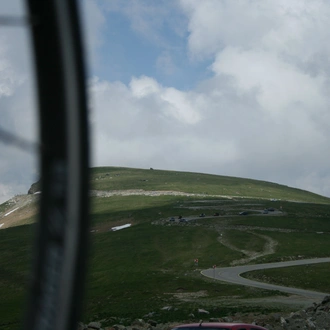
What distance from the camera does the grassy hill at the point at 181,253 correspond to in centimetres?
4328

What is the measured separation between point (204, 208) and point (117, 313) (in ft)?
450

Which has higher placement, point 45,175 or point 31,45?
point 31,45

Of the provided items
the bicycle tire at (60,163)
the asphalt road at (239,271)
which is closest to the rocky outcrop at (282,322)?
the bicycle tire at (60,163)

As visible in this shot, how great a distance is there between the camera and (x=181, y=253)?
109 meters

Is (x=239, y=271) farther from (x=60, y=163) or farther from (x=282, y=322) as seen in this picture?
(x=60, y=163)

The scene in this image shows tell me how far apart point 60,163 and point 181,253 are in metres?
107

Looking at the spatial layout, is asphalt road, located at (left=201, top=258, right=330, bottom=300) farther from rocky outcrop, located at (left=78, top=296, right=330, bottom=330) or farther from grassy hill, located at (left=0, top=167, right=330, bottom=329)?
rocky outcrop, located at (left=78, top=296, right=330, bottom=330)

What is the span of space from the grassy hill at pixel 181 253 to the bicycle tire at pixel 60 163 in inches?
6.1

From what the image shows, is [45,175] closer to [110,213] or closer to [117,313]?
[117,313]

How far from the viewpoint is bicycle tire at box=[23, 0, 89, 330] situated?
264 centimetres

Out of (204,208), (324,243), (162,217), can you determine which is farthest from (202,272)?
(204,208)

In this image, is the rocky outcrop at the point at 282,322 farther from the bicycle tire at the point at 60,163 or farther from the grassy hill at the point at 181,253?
the bicycle tire at the point at 60,163

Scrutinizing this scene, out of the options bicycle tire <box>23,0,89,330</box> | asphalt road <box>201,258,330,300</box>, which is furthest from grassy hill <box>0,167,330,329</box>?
asphalt road <box>201,258,330,300</box>

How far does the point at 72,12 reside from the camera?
2699 mm
